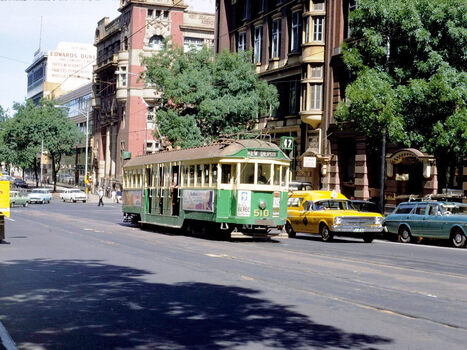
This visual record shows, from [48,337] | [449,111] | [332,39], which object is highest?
[332,39]

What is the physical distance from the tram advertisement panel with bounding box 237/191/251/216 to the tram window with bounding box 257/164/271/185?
0.71 meters

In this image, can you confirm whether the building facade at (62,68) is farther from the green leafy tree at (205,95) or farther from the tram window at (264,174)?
the tram window at (264,174)

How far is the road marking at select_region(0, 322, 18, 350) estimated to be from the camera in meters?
7.52

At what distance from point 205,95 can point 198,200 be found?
16.3 metres

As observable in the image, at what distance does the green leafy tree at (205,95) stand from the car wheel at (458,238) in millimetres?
18401

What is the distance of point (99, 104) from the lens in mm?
91688

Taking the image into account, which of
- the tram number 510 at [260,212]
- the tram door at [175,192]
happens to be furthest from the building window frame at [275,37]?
the tram number 510 at [260,212]

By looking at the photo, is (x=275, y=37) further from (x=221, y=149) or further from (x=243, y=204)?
(x=243, y=204)

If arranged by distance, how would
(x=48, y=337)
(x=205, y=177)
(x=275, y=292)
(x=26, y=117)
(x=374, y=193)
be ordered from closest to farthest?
(x=48, y=337)
(x=275, y=292)
(x=205, y=177)
(x=374, y=193)
(x=26, y=117)

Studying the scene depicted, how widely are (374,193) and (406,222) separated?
1222 cm

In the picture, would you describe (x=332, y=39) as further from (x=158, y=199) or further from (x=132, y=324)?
(x=132, y=324)

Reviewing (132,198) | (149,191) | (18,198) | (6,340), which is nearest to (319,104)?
(132,198)

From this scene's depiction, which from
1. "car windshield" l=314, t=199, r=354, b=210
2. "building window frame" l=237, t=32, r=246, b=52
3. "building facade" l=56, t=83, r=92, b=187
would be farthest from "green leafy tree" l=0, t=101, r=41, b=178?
"car windshield" l=314, t=199, r=354, b=210

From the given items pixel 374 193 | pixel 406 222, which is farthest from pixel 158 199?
pixel 374 193
